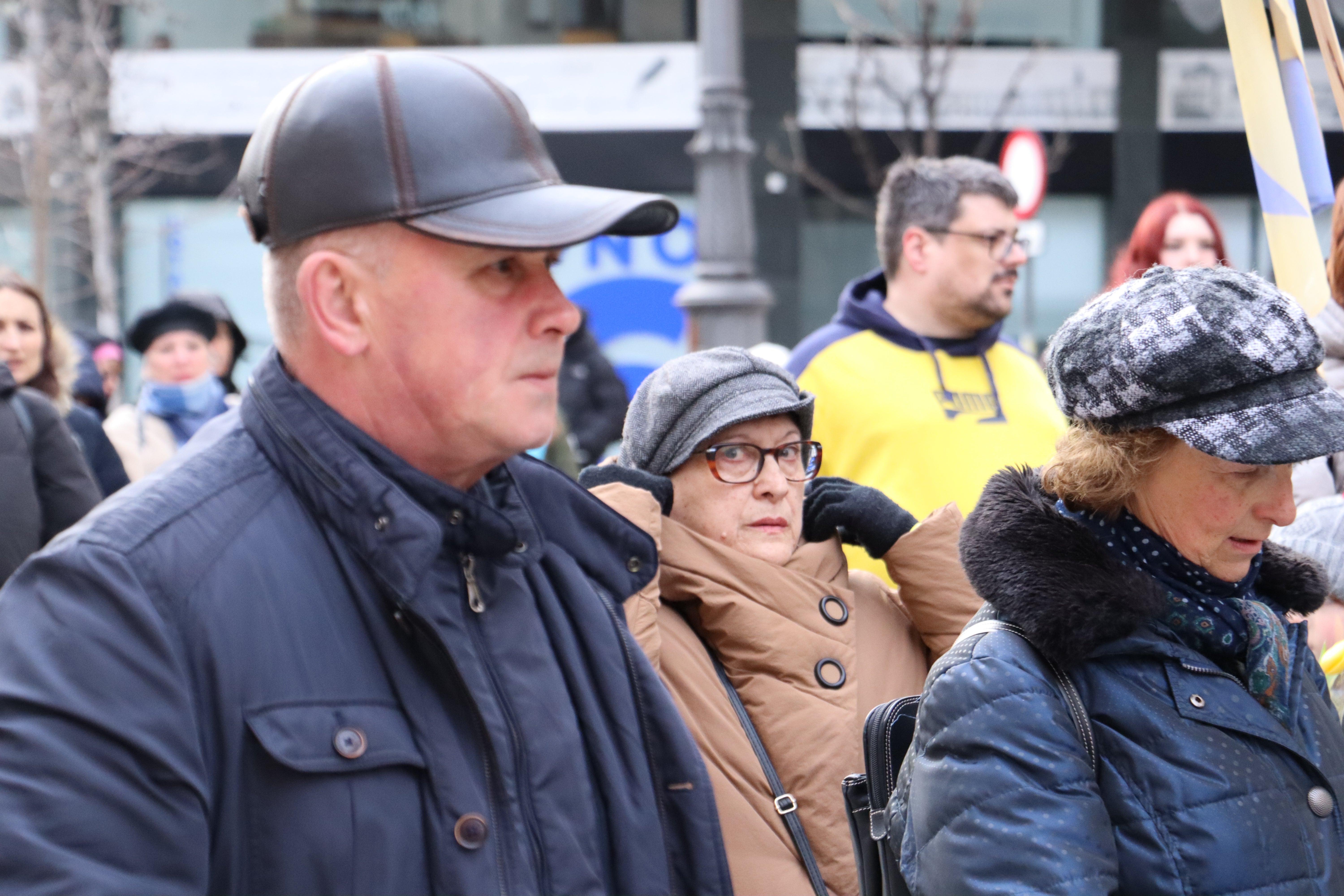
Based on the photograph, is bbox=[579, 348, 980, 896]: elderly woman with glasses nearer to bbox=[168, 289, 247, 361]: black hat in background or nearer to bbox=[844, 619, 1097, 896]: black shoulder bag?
bbox=[844, 619, 1097, 896]: black shoulder bag

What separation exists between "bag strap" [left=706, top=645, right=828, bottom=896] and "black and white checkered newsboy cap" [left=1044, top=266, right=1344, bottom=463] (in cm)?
115

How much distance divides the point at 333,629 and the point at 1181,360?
1192 millimetres

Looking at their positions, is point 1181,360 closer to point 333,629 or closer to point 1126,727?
point 1126,727

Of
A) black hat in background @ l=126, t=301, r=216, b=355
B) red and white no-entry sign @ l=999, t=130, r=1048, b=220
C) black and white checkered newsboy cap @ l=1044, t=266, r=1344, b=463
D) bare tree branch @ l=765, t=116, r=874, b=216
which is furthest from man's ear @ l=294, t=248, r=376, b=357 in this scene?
bare tree branch @ l=765, t=116, r=874, b=216

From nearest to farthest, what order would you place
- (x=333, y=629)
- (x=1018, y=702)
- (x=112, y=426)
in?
(x=333, y=629), (x=1018, y=702), (x=112, y=426)

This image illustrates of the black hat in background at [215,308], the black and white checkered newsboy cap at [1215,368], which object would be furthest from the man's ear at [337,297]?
the black hat in background at [215,308]

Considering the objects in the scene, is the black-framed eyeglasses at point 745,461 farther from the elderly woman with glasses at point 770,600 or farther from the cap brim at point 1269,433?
the cap brim at point 1269,433

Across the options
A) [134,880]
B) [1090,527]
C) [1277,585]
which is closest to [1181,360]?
[1090,527]

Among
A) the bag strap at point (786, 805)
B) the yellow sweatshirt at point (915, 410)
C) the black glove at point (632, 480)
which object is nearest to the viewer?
the bag strap at point (786, 805)

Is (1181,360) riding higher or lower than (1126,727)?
higher

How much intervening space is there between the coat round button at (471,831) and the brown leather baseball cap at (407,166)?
641 millimetres

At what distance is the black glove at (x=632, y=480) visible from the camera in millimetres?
3166

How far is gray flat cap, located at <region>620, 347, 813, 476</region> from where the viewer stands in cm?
323

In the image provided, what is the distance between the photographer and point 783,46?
49.9 feet
